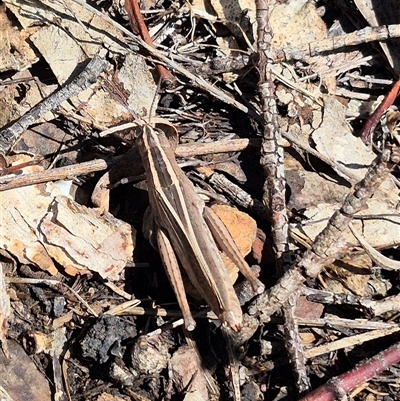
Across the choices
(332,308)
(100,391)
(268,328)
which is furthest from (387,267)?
(100,391)

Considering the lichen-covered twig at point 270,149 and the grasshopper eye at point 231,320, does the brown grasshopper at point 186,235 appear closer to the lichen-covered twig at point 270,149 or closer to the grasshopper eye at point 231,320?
the grasshopper eye at point 231,320

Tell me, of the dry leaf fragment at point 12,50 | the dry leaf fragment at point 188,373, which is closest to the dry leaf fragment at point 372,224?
the dry leaf fragment at point 188,373

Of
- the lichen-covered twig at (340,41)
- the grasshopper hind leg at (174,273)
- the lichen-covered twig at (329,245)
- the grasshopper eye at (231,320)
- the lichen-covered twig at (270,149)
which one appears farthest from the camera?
the lichen-covered twig at (340,41)

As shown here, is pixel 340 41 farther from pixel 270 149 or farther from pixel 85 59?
pixel 85 59

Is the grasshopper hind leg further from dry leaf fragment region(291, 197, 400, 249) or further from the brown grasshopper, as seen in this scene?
dry leaf fragment region(291, 197, 400, 249)

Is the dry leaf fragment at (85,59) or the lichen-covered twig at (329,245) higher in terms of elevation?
the dry leaf fragment at (85,59)

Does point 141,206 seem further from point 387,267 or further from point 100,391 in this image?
point 387,267

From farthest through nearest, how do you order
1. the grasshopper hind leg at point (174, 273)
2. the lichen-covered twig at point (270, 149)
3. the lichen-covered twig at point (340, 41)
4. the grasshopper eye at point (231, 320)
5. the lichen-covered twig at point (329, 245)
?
the lichen-covered twig at point (340, 41) < the lichen-covered twig at point (270, 149) < the grasshopper hind leg at point (174, 273) < the grasshopper eye at point (231, 320) < the lichen-covered twig at point (329, 245)

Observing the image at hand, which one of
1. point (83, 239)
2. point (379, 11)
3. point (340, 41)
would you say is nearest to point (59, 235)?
point (83, 239)

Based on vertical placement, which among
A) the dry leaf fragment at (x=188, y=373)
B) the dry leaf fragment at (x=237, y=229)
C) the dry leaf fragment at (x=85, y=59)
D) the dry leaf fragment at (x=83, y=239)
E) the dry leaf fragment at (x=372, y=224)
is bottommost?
the dry leaf fragment at (x=188, y=373)
